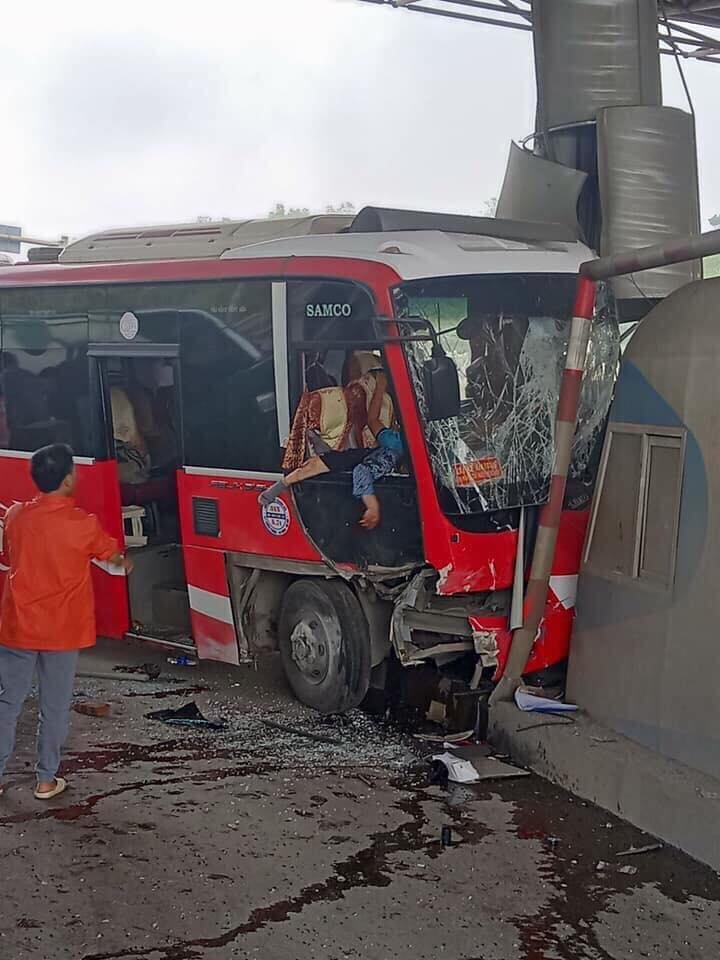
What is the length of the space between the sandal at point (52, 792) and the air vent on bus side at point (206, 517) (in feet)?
6.70

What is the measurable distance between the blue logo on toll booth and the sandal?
6.42ft

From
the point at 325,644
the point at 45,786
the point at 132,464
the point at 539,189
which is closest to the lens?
the point at 45,786

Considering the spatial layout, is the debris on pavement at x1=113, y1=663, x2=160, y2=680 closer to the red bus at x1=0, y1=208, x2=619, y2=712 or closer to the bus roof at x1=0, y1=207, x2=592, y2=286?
the red bus at x1=0, y1=208, x2=619, y2=712

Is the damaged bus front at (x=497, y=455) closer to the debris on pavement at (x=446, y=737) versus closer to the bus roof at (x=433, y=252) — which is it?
the bus roof at (x=433, y=252)

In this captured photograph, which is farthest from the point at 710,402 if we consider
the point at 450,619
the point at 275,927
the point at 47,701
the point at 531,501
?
the point at 47,701

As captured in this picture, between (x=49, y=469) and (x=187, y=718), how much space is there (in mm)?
2257

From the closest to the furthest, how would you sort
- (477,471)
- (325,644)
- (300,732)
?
(477,471) → (300,732) → (325,644)

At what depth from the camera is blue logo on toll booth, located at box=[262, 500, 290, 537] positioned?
705 centimetres

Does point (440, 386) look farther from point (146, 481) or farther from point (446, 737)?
point (146, 481)

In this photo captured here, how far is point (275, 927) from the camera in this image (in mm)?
4609

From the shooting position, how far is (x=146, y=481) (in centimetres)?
852

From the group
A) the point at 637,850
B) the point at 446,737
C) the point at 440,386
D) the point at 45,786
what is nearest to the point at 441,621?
the point at 446,737

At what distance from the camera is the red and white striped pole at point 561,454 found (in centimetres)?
641

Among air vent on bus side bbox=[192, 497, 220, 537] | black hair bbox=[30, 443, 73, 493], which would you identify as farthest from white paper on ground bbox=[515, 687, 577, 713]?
black hair bbox=[30, 443, 73, 493]
